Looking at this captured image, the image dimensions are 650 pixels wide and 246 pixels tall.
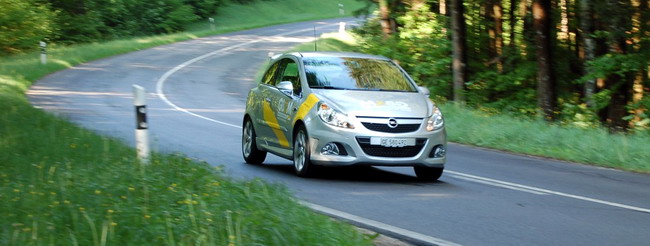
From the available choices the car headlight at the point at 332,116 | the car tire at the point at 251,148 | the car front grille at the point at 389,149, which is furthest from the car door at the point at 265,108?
the car front grille at the point at 389,149

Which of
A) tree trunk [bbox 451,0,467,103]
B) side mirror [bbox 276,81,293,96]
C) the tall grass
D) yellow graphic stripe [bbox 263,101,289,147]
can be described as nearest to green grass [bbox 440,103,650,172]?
yellow graphic stripe [bbox 263,101,289,147]

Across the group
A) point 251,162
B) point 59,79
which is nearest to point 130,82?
point 59,79

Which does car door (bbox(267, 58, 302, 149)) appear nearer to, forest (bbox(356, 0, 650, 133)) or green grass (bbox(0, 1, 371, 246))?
green grass (bbox(0, 1, 371, 246))

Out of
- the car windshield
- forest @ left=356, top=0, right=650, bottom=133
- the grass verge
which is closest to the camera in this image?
the car windshield

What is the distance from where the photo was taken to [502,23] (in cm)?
3222

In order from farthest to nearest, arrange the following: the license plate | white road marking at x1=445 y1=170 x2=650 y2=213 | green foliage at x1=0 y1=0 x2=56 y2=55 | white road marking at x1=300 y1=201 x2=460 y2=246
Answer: green foliage at x1=0 y1=0 x2=56 y2=55 < the license plate < white road marking at x1=445 y1=170 x2=650 y2=213 < white road marking at x1=300 y1=201 x2=460 y2=246

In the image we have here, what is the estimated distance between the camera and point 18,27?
1999 inches

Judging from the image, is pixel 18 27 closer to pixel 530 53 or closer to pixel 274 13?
pixel 530 53

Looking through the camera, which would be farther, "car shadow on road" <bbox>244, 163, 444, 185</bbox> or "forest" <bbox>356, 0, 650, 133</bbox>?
"forest" <bbox>356, 0, 650, 133</bbox>

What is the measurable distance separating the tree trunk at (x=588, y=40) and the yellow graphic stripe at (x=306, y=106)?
12.7m

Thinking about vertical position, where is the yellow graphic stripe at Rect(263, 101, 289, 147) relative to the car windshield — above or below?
below

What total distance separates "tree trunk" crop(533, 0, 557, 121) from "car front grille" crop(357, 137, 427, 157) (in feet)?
42.8

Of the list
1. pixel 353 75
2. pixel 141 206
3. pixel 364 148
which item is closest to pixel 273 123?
pixel 353 75

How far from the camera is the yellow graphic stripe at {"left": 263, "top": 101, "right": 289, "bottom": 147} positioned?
42.8 feet
